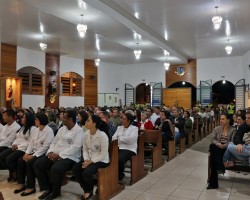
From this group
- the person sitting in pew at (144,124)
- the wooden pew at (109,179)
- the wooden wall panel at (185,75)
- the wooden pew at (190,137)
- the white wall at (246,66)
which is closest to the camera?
the wooden pew at (109,179)

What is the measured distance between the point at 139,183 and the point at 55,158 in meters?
1.57

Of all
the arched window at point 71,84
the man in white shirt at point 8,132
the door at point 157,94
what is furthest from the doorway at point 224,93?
the man in white shirt at point 8,132

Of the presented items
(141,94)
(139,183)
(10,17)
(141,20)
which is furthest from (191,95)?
(139,183)

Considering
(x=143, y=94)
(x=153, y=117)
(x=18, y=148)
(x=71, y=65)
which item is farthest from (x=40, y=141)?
(x=143, y=94)

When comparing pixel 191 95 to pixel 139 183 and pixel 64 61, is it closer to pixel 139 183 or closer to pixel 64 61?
pixel 64 61

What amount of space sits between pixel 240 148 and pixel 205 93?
1291cm

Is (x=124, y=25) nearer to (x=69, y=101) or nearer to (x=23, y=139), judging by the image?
(x=23, y=139)

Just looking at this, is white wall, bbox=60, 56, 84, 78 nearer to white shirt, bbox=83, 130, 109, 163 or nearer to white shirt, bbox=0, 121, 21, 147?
white shirt, bbox=0, 121, 21, 147

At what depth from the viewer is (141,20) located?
8875 millimetres

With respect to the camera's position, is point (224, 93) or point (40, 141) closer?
point (40, 141)

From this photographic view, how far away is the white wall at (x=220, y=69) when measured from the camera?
619 inches

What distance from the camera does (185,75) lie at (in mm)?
17219

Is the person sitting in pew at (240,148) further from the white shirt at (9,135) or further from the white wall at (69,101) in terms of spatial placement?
the white wall at (69,101)

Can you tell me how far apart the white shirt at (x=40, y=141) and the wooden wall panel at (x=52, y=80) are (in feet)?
32.5
